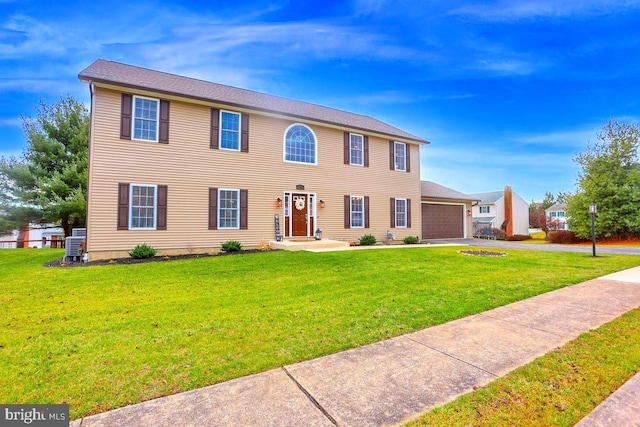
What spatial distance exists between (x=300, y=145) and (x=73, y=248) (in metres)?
9.10

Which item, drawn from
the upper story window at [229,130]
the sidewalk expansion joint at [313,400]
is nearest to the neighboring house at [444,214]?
the upper story window at [229,130]

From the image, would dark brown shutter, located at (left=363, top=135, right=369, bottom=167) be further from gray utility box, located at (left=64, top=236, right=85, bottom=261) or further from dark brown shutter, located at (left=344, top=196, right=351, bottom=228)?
gray utility box, located at (left=64, top=236, right=85, bottom=261)

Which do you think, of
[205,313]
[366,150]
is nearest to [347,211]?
[366,150]

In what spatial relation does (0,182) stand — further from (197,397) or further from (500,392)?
(500,392)

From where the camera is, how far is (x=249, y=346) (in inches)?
129

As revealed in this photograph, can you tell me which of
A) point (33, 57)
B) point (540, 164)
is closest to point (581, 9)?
A: point (33, 57)

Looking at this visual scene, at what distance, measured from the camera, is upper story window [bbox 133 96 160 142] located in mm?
10078

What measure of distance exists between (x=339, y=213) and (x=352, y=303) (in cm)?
914

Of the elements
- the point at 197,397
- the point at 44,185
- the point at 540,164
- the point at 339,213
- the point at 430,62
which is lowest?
the point at 197,397

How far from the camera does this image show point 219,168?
11.3 metres

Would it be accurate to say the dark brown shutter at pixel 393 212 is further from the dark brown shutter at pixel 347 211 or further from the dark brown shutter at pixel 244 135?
the dark brown shutter at pixel 244 135

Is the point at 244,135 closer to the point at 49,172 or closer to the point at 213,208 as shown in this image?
the point at 213,208

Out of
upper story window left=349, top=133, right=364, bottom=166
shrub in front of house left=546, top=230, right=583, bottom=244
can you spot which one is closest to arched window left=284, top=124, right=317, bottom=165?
upper story window left=349, top=133, right=364, bottom=166

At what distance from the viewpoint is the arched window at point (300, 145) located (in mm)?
12875
